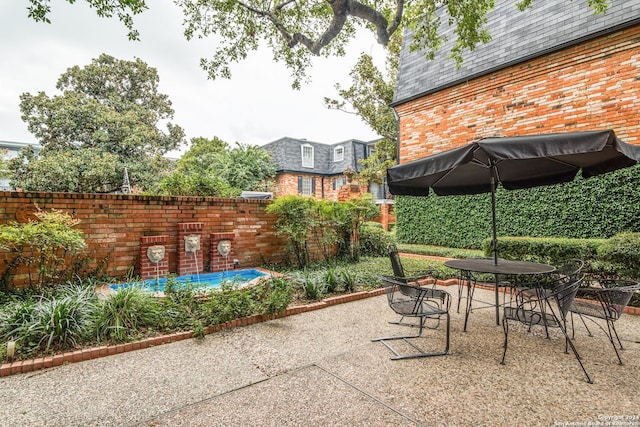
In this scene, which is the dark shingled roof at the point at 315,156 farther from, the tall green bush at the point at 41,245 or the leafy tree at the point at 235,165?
the tall green bush at the point at 41,245

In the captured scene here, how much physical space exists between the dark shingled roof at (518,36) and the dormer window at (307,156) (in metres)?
13.2

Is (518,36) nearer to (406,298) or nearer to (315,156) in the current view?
(406,298)

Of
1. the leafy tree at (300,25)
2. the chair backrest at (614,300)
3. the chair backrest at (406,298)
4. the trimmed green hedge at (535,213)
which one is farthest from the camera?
the leafy tree at (300,25)

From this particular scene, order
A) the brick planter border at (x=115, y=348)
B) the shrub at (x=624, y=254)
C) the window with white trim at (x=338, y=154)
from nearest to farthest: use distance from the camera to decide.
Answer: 1. the brick planter border at (x=115, y=348)
2. the shrub at (x=624, y=254)
3. the window with white trim at (x=338, y=154)

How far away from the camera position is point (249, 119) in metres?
30.6

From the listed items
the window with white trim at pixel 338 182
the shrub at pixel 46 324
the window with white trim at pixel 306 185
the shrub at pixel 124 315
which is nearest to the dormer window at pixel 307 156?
the window with white trim at pixel 306 185

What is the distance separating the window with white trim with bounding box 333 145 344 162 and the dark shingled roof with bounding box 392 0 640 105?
13.1 meters

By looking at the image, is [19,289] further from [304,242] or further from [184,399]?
[304,242]

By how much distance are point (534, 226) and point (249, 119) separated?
90.2 feet

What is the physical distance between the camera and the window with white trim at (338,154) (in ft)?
82.9

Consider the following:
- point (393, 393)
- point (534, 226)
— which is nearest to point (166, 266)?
point (393, 393)

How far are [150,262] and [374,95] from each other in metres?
13.3

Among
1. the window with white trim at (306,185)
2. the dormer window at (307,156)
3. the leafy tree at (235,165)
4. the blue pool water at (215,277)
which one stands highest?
the dormer window at (307,156)

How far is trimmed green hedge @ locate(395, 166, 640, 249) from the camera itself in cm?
712
